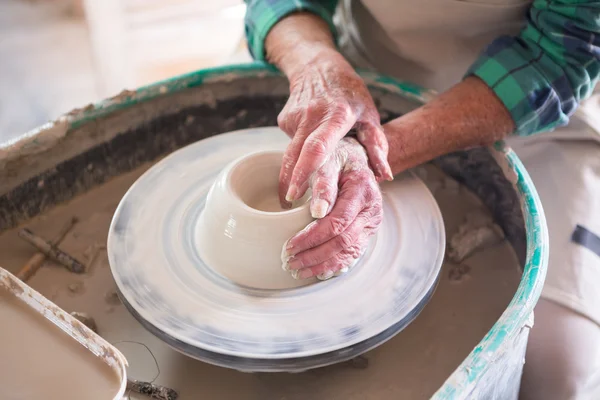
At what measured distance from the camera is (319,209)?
916 mm

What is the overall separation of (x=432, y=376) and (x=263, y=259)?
1.16 ft

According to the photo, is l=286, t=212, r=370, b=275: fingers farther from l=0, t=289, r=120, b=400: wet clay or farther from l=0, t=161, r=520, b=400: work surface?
l=0, t=289, r=120, b=400: wet clay

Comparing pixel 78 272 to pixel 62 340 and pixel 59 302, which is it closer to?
pixel 59 302

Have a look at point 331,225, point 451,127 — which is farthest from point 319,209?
point 451,127

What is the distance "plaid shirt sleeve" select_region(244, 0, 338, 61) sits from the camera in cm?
138

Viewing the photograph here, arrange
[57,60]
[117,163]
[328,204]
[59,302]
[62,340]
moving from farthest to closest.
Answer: [57,60], [117,163], [59,302], [328,204], [62,340]

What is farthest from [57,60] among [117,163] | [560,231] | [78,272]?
[560,231]

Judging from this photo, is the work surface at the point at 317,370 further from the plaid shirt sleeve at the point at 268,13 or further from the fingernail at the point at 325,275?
the plaid shirt sleeve at the point at 268,13

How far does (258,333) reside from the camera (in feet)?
2.98

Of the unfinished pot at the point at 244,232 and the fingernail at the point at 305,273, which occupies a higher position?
the unfinished pot at the point at 244,232

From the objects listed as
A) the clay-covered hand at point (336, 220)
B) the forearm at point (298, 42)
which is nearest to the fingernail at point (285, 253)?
the clay-covered hand at point (336, 220)

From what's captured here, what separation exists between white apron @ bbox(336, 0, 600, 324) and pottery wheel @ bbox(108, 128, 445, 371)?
0.28m

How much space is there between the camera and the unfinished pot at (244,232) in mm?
954

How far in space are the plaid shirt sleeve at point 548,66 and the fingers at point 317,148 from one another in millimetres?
343
